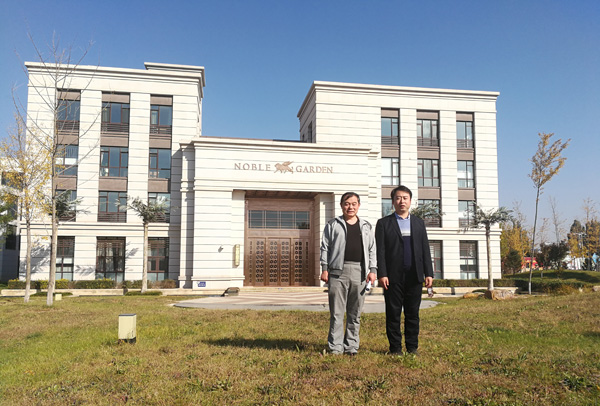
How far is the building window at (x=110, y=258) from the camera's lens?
85.6ft

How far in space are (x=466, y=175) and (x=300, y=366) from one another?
28.5 meters

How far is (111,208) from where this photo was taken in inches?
1051

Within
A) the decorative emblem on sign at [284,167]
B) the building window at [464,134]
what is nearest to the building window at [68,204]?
the decorative emblem on sign at [284,167]

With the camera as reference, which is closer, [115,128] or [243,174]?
[243,174]

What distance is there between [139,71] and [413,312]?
2647cm

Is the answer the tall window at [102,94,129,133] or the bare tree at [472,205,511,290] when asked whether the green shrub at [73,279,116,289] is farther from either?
the bare tree at [472,205,511,290]

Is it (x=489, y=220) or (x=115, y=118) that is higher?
(x=115, y=118)

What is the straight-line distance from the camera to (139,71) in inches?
1073

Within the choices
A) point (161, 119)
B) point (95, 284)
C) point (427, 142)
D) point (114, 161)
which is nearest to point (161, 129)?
point (161, 119)

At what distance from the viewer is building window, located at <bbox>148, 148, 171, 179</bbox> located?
27203mm

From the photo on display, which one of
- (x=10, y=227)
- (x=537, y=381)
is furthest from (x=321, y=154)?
(x=10, y=227)

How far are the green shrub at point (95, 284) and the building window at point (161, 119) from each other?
9.51m

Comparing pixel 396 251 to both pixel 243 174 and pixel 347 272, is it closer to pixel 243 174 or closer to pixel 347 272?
pixel 347 272

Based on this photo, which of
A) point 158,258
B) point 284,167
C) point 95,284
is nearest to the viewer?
point 95,284
